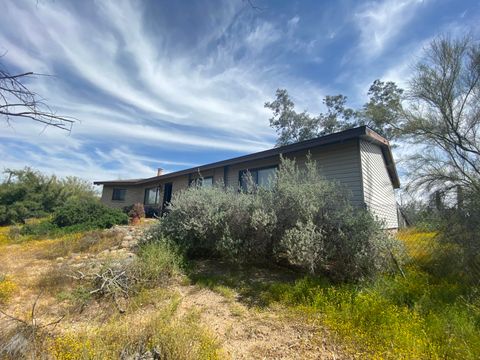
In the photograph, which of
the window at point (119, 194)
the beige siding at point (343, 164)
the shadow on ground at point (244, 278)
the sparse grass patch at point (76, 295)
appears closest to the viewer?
the sparse grass patch at point (76, 295)

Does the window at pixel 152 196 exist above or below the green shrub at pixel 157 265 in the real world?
above

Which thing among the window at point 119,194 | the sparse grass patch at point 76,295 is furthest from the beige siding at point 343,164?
the window at point 119,194

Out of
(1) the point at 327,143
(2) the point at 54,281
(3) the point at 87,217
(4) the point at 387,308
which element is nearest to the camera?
(4) the point at 387,308

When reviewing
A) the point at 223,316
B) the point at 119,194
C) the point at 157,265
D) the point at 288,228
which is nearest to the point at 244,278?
the point at 288,228

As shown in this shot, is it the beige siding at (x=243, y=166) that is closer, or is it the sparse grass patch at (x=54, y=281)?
the sparse grass patch at (x=54, y=281)

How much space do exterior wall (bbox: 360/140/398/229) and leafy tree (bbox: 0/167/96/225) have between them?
18943mm

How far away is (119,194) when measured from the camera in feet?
63.1

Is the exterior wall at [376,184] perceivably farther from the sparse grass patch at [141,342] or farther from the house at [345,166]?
the sparse grass patch at [141,342]

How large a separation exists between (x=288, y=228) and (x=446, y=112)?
709cm

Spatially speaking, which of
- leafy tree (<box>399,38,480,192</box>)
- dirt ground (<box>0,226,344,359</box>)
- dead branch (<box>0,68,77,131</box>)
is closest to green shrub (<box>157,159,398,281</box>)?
dirt ground (<box>0,226,344,359</box>)

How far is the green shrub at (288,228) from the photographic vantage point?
418 cm

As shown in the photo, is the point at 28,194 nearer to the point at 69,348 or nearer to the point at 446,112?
the point at 69,348

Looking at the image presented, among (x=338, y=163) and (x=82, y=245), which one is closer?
(x=82, y=245)

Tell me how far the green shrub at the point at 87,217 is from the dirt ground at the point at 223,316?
5.70 m
